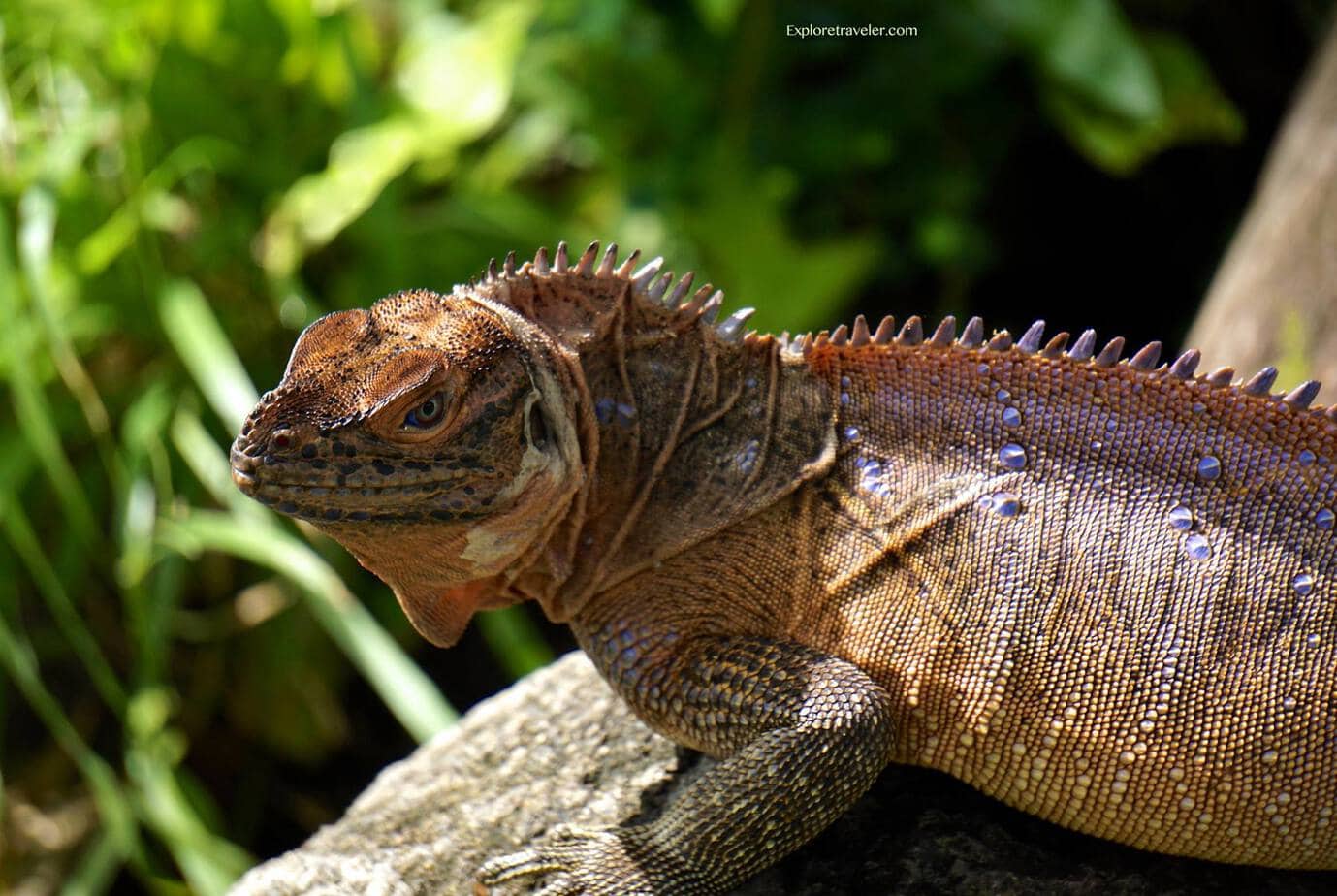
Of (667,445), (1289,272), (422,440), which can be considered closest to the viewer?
(422,440)

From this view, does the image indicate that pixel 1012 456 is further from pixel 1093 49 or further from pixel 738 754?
Result: pixel 1093 49

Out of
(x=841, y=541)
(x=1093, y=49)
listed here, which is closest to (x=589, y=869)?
(x=841, y=541)

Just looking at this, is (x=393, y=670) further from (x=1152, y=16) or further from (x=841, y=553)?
(x=1152, y=16)

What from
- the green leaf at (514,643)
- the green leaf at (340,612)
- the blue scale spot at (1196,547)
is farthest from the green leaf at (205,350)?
the blue scale spot at (1196,547)

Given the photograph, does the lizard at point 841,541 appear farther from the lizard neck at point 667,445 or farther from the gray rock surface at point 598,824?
the gray rock surface at point 598,824

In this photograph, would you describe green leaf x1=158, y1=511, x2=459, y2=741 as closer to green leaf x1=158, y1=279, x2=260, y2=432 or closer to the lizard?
green leaf x1=158, y1=279, x2=260, y2=432

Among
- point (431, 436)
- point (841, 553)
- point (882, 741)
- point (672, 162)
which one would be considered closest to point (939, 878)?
point (882, 741)
